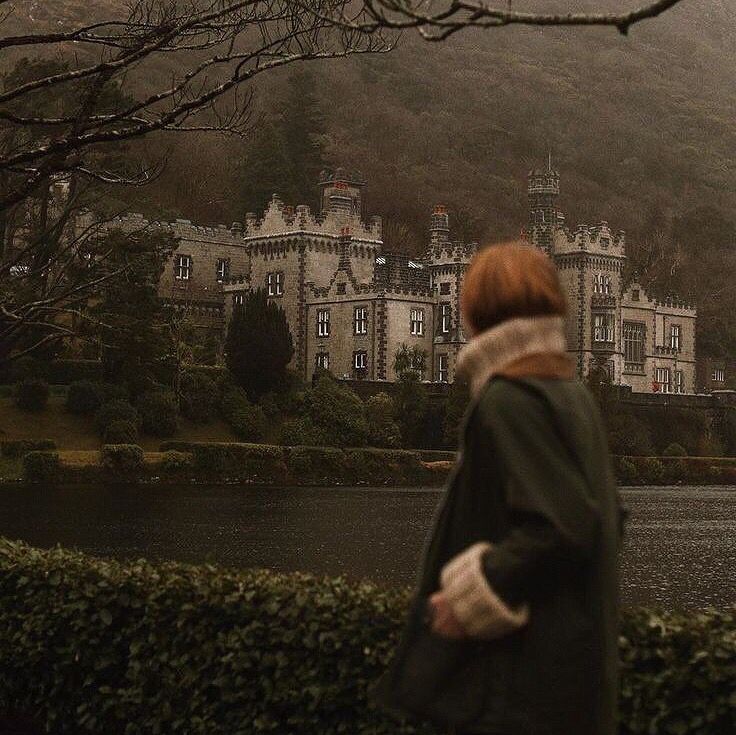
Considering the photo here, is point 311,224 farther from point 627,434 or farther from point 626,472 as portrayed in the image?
point 626,472

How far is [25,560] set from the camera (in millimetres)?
9438

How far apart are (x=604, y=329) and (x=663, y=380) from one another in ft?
22.3

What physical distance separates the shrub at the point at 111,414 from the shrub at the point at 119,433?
0.41 metres

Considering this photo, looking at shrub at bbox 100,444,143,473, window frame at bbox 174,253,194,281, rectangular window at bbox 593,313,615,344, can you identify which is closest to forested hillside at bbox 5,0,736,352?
window frame at bbox 174,253,194,281

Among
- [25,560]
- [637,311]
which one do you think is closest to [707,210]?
[637,311]

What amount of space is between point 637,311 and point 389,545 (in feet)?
177

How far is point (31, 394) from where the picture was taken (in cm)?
5312

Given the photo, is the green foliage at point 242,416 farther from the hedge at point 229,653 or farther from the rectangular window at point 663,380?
the hedge at point 229,653

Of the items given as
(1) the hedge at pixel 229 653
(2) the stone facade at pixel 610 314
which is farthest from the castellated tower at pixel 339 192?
(1) the hedge at pixel 229 653

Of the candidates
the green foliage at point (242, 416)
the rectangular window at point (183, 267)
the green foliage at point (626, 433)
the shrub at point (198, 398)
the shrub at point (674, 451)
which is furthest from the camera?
the rectangular window at point (183, 267)

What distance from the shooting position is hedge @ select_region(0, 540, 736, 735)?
651 cm

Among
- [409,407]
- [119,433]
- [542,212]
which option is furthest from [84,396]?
[542,212]

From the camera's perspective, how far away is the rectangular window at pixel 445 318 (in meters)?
73.0

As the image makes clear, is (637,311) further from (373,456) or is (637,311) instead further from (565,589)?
(565,589)
